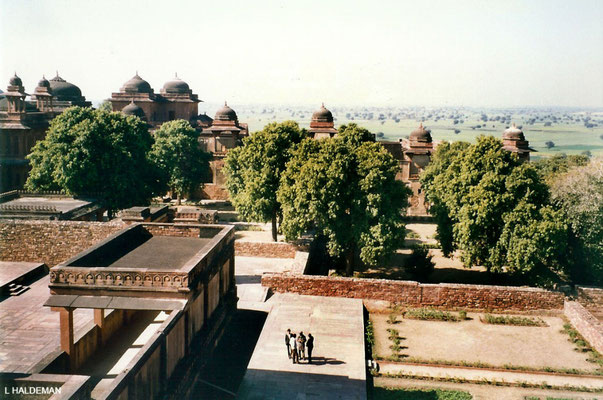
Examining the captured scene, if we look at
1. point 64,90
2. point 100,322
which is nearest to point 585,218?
point 100,322

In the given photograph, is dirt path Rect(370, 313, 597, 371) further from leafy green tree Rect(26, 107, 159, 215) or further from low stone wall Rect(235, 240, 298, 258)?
leafy green tree Rect(26, 107, 159, 215)

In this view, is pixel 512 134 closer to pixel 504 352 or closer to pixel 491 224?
pixel 491 224

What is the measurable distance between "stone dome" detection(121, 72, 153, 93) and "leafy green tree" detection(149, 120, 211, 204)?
61.3 feet

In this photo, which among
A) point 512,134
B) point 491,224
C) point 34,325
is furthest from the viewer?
point 512,134

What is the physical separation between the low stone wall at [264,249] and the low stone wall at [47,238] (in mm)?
7926

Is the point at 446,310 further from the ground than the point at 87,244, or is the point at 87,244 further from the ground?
the point at 87,244

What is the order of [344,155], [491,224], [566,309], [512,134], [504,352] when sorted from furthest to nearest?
1. [512,134]
2. [344,155]
3. [491,224]
4. [566,309]
5. [504,352]

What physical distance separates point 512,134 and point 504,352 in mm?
28767

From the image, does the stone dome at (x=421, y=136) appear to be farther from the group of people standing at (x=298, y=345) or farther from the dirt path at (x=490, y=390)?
the group of people standing at (x=298, y=345)

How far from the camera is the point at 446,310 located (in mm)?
24859

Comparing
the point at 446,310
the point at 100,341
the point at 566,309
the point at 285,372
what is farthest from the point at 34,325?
the point at 566,309

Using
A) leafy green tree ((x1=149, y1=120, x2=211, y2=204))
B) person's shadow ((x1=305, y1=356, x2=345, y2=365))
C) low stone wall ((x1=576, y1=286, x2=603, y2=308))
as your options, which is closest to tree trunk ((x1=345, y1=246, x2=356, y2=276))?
person's shadow ((x1=305, y1=356, x2=345, y2=365))

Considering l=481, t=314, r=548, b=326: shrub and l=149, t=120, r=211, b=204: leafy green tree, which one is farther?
l=149, t=120, r=211, b=204: leafy green tree

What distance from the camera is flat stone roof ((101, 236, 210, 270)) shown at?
16.5 metres
